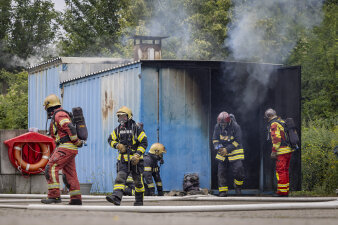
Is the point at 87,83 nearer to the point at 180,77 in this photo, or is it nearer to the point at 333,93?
the point at 180,77

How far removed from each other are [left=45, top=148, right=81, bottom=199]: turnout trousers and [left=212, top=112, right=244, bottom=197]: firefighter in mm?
4080

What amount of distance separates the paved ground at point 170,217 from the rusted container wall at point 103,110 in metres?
5.66

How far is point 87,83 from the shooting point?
1792 cm

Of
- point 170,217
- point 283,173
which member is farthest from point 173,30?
point 170,217

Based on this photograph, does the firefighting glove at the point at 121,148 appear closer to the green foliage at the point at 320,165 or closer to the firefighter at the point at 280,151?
the firefighter at the point at 280,151

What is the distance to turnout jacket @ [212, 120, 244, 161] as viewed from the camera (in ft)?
48.8

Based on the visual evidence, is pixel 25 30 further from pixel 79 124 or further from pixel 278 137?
pixel 79 124

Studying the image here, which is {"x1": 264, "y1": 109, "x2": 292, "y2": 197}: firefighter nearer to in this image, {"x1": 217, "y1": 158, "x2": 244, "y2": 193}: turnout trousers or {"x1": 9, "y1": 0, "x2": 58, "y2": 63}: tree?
{"x1": 217, "y1": 158, "x2": 244, "y2": 193}: turnout trousers

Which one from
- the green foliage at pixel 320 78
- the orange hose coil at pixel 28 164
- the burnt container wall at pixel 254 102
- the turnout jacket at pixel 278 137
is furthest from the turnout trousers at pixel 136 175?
the green foliage at pixel 320 78

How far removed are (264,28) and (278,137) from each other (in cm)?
625

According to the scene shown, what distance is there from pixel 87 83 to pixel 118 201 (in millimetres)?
7249

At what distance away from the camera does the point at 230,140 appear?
1488 centimetres

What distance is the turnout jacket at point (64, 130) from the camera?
1153 cm

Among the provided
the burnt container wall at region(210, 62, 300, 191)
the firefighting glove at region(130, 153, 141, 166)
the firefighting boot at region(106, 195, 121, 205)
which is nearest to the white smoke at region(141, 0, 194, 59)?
the burnt container wall at region(210, 62, 300, 191)
